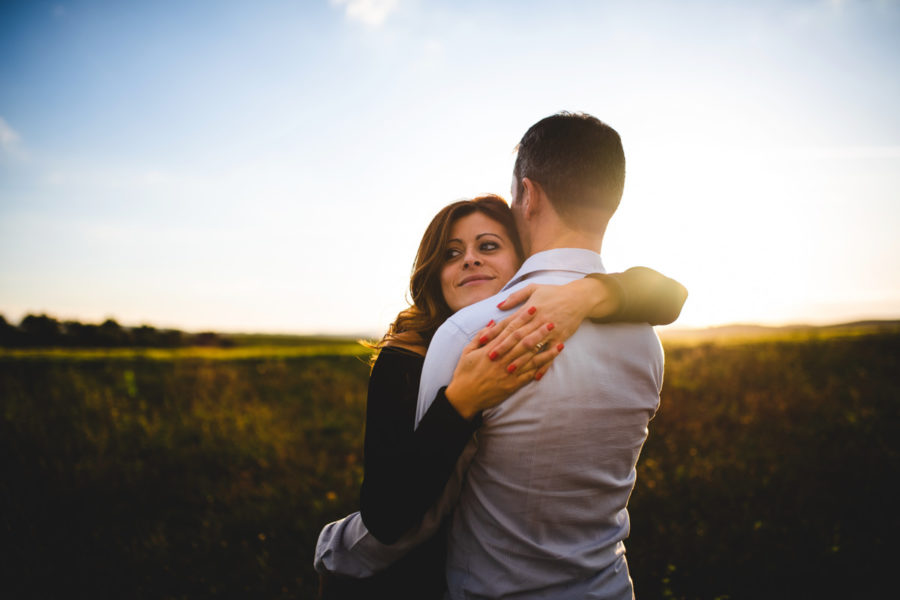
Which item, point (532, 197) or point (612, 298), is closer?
point (612, 298)

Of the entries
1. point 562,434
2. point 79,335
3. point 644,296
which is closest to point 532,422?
point 562,434

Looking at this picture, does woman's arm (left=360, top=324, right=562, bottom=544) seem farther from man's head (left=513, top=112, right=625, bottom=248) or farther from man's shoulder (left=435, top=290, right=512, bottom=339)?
man's head (left=513, top=112, right=625, bottom=248)

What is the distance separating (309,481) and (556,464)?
5.41m

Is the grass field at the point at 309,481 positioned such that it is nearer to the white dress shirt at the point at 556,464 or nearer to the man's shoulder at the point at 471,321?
the white dress shirt at the point at 556,464

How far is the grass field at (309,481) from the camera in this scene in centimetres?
428

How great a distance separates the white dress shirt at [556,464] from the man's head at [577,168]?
293 millimetres

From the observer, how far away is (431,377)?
174cm

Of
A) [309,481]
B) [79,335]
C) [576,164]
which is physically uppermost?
[576,164]

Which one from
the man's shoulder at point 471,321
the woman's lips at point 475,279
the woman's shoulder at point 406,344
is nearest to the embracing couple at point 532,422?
the man's shoulder at point 471,321

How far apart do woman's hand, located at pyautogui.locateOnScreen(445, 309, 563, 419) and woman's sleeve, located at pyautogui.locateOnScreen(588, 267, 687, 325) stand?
11.7 inches

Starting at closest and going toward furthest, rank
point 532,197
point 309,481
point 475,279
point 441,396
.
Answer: point 441,396 → point 532,197 → point 475,279 → point 309,481

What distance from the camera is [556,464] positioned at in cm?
158

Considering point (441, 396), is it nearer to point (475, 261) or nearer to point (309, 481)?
point (475, 261)

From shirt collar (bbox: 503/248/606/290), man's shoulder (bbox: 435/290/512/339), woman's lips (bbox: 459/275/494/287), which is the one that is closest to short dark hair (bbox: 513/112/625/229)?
shirt collar (bbox: 503/248/606/290)
